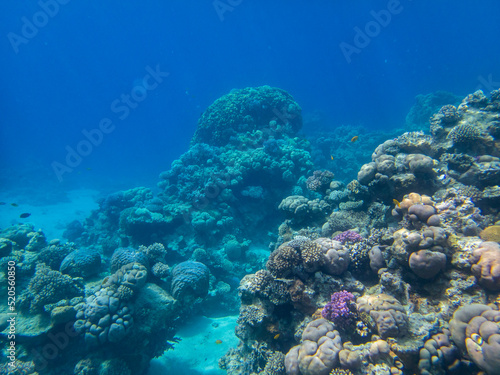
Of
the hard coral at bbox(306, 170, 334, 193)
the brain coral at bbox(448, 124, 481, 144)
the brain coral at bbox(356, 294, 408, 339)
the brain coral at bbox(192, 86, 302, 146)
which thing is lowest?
the brain coral at bbox(356, 294, 408, 339)

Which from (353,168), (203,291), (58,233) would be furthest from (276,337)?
(58,233)

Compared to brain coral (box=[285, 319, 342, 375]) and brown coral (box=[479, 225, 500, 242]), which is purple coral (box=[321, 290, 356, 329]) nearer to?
brain coral (box=[285, 319, 342, 375])

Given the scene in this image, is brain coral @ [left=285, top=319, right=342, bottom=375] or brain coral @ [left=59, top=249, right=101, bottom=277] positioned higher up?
brain coral @ [left=59, top=249, right=101, bottom=277]

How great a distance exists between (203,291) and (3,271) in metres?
6.57

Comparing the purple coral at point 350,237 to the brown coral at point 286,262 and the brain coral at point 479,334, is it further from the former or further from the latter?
the brain coral at point 479,334

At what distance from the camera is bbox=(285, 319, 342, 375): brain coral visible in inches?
149

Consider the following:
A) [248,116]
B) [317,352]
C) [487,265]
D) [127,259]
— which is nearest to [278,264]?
[317,352]

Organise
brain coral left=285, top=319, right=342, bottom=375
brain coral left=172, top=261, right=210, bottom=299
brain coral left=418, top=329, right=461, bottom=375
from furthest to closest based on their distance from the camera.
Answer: brain coral left=172, top=261, right=210, bottom=299, brain coral left=285, top=319, right=342, bottom=375, brain coral left=418, top=329, right=461, bottom=375

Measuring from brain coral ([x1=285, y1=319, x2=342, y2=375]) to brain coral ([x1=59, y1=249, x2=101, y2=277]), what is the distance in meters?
7.81

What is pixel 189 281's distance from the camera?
8.22 meters

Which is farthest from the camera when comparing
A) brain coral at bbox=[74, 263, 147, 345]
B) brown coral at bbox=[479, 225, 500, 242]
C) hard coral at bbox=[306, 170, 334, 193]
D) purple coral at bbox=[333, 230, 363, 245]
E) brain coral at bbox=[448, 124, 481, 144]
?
hard coral at bbox=[306, 170, 334, 193]

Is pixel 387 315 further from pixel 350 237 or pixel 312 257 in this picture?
pixel 350 237

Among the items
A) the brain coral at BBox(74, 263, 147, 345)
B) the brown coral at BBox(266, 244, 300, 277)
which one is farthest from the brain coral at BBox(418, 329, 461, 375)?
the brain coral at BBox(74, 263, 147, 345)

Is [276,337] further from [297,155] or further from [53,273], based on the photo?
[297,155]
